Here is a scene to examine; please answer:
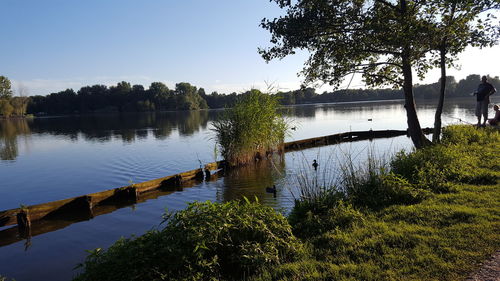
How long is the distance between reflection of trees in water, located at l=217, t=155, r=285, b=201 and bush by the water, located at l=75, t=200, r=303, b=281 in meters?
5.40

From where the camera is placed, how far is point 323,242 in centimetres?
504

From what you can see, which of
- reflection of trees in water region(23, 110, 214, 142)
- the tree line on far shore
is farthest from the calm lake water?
the tree line on far shore

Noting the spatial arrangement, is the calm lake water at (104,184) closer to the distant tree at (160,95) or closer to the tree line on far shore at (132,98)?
the tree line on far shore at (132,98)

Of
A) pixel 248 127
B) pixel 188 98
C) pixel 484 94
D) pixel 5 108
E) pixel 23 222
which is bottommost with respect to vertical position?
pixel 23 222

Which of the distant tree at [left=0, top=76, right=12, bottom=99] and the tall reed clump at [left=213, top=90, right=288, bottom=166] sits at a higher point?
the distant tree at [left=0, top=76, right=12, bottom=99]

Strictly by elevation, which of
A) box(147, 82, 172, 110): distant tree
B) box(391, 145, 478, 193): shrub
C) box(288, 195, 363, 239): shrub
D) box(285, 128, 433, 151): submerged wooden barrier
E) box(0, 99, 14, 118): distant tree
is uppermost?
box(147, 82, 172, 110): distant tree

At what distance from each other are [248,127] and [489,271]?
514 inches

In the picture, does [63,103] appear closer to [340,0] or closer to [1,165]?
[1,165]

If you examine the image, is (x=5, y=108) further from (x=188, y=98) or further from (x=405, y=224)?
(x=405, y=224)

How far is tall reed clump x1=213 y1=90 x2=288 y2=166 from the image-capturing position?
1614 centimetres

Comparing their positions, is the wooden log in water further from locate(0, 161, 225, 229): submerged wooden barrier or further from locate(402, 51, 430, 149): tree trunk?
locate(402, 51, 430, 149): tree trunk

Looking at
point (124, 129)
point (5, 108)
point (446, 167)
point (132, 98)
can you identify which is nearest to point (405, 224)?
point (446, 167)

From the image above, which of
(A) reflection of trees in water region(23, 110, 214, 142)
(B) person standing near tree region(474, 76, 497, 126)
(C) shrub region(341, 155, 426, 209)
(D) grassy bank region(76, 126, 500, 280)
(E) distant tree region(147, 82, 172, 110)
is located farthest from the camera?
(E) distant tree region(147, 82, 172, 110)

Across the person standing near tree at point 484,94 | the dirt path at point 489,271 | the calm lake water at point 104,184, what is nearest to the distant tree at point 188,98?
the calm lake water at point 104,184
